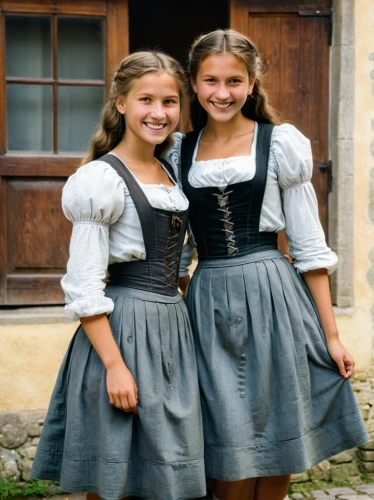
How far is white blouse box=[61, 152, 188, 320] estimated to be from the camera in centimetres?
224

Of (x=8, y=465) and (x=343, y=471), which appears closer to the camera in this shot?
(x=8, y=465)

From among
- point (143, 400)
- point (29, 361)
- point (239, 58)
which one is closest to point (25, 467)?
point (29, 361)

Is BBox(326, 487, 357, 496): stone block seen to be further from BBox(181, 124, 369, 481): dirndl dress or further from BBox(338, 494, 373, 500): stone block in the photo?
BBox(181, 124, 369, 481): dirndl dress

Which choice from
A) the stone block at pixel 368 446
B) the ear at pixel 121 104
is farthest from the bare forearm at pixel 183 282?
the stone block at pixel 368 446

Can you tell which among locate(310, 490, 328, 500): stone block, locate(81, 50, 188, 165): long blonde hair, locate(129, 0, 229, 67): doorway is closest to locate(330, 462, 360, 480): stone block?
locate(310, 490, 328, 500): stone block

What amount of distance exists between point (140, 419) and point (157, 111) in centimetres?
96

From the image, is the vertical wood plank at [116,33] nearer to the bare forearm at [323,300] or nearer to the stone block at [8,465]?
the bare forearm at [323,300]

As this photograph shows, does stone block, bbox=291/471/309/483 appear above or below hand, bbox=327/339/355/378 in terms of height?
below

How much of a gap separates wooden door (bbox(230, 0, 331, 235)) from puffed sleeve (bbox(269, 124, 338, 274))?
4.81 feet

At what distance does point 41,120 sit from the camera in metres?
3.90

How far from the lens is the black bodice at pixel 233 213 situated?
2.50m

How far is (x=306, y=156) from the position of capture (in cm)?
252

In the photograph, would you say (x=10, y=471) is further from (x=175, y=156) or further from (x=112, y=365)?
(x=175, y=156)

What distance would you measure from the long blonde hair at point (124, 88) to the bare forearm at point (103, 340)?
1.83ft
